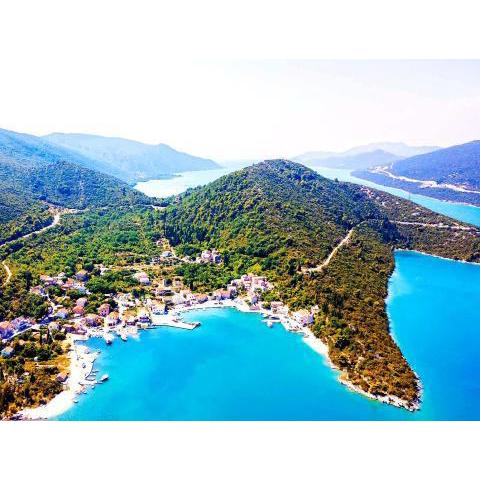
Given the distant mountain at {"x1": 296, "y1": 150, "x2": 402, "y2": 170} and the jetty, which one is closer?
the jetty

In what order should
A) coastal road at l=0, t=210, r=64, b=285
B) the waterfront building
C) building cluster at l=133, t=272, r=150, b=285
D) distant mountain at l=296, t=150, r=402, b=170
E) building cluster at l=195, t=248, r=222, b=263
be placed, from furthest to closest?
distant mountain at l=296, t=150, r=402, b=170
building cluster at l=195, t=248, r=222, b=263
coastal road at l=0, t=210, r=64, b=285
building cluster at l=133, t=272, r=150, b=285
the waterfront building

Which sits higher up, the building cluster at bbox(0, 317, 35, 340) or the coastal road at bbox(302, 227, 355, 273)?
the coastal road at bbox(302, 227, 355, 273)

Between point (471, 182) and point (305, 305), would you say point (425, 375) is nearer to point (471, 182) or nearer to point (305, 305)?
point (305, 305)

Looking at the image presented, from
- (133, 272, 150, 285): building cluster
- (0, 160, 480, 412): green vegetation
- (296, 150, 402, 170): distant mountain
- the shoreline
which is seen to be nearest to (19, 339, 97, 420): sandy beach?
the shoreline

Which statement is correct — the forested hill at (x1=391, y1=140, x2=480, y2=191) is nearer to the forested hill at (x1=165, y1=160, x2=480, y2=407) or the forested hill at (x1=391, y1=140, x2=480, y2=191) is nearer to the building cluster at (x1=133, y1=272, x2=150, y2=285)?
the forested hill at (x1=165, y1=160, x2=480, y2=407)

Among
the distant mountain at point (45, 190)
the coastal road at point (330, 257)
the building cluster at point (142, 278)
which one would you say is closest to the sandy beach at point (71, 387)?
the building cluster at point (142, 278)

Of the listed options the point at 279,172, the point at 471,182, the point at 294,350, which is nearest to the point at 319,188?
the point at 279,172
